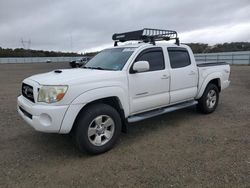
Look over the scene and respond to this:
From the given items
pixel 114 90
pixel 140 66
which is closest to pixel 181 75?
pixel 140 66

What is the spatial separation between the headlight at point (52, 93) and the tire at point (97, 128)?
465mm

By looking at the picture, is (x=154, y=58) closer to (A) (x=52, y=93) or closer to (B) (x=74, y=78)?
(B) (x=74, y=78)

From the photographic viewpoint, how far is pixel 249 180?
289cm

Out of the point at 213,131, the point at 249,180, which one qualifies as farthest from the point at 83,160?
the point at 213,131

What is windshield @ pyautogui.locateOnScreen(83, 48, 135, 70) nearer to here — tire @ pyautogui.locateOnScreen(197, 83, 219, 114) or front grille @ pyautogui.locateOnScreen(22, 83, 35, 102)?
front grille @ pyautogui.locateOnScreen(22, 83, 35, 102)

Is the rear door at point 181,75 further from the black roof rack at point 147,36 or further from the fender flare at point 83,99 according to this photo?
the fender flare at point 83,99

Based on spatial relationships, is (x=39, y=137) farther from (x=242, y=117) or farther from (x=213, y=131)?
(x=242, y=117)

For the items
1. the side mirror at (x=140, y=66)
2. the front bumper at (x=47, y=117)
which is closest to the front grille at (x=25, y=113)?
the front bumper at (x=47, y=117)

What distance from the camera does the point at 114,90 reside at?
3.80 m

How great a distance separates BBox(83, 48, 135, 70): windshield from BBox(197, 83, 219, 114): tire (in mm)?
2512

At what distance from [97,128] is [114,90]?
0.69 meters

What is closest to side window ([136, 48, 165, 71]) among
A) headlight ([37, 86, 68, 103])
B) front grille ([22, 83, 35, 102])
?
headlight ([37, 86, 68, 103])

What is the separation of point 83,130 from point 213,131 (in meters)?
2.75

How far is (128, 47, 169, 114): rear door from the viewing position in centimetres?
416
